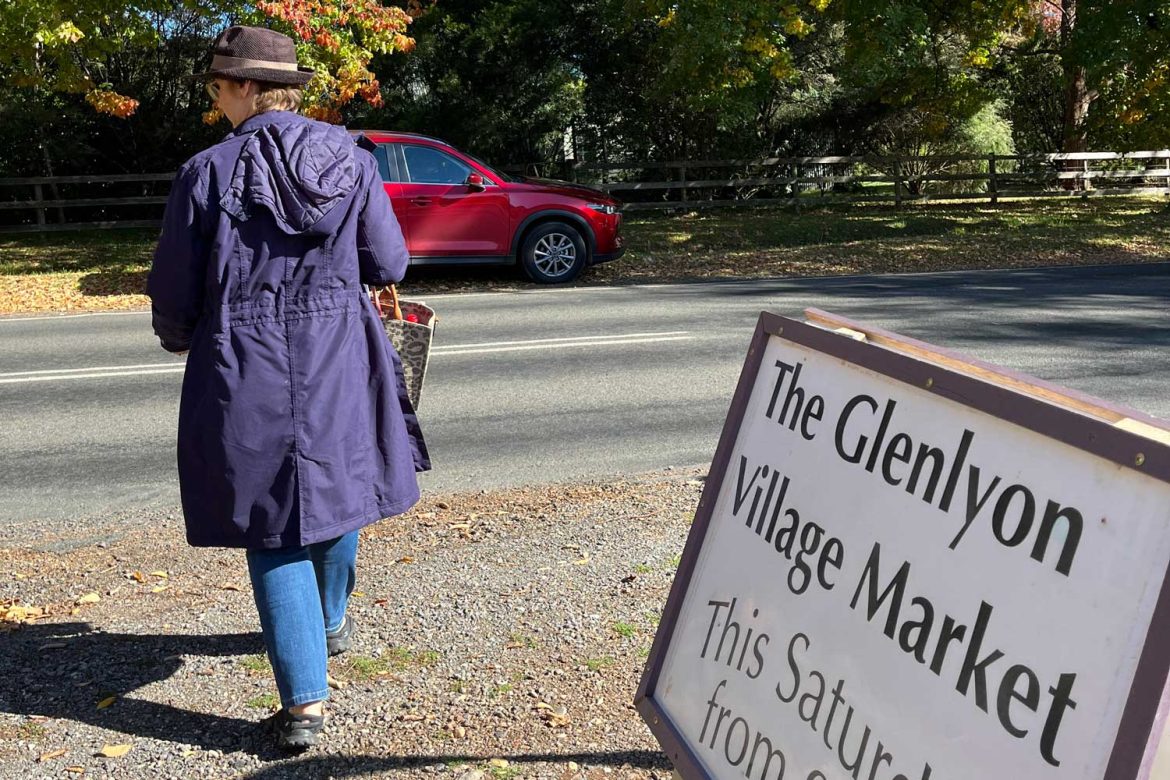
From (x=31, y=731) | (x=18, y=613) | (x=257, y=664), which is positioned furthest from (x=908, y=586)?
(x=18, y=613)

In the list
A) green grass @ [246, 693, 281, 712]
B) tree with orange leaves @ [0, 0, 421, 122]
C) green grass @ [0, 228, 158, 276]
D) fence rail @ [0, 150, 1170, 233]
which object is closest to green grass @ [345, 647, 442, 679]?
green grass @ [246, 693, 281, 712]

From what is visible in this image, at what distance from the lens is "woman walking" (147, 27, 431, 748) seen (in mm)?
2992

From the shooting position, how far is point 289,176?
302 centimetres

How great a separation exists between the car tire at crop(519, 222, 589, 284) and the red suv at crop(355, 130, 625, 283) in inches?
0.5

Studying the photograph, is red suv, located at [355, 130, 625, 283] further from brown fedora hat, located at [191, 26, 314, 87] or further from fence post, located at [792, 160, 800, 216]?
brown fedora hat, located at [191, 26, 314, 87]

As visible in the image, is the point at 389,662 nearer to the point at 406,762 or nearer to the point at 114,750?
the point at 406,762

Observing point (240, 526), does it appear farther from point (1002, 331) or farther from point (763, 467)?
point (1002, 331)

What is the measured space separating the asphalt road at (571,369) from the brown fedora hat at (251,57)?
326 centimetres

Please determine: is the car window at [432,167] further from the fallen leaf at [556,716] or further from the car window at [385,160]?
the fallen leaf at [556,716]

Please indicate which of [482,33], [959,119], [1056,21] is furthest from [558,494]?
[1056,21]

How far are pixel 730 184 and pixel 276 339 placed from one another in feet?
69.3

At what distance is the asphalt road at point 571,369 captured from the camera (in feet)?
21.4

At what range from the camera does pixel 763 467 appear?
2.47 metres

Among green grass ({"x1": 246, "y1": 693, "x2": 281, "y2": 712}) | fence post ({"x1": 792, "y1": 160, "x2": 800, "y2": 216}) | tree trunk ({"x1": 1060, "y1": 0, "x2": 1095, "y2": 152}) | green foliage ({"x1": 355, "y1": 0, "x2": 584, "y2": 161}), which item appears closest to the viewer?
green grass ({"x1": 246, "y1": 693, "x2": 281, "y2": 712})
